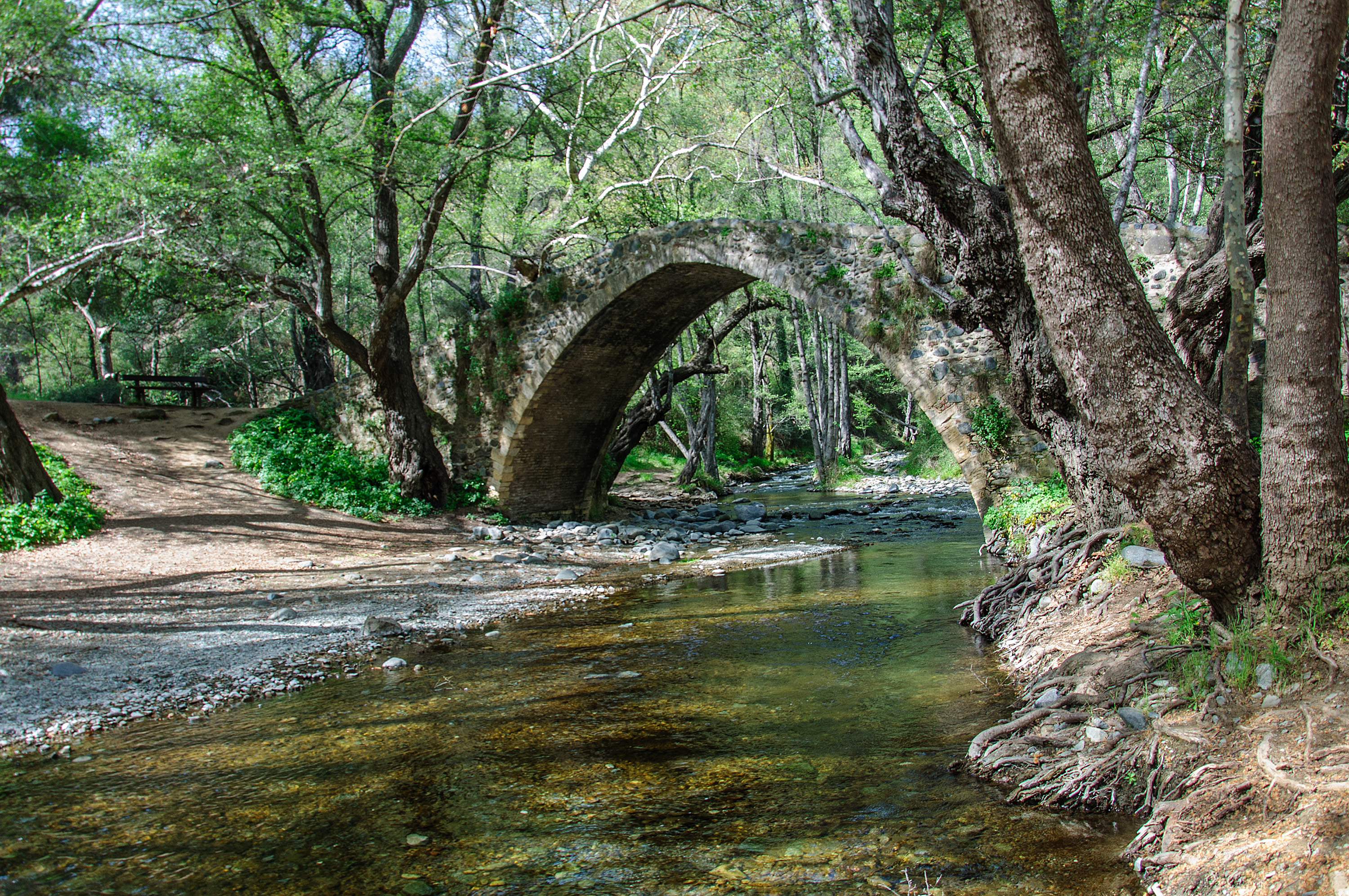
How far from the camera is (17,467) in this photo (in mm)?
7793

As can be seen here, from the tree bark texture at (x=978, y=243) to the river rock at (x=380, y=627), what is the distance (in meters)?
4.69

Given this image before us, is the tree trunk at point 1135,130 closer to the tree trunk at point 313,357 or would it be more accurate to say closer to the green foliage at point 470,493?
the green foliage at point 470,493

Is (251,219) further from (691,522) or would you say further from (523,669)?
(523,669)

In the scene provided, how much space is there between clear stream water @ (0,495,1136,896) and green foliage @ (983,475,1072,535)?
2563 millimetres

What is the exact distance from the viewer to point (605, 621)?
255 inches

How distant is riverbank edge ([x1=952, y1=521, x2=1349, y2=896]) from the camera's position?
2.21 meters

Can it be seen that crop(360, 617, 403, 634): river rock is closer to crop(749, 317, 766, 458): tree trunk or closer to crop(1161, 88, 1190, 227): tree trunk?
crop(1161, 88, 1190, 227): tree trunk

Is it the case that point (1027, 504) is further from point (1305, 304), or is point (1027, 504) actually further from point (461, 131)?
point (461, 131)

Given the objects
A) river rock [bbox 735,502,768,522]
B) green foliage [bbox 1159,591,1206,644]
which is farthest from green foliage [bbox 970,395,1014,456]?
river rock [bbox 735,502,768,522]

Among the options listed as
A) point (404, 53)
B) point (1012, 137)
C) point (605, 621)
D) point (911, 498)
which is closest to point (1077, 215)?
point (1012, 137)

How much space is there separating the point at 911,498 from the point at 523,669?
41.3 ft

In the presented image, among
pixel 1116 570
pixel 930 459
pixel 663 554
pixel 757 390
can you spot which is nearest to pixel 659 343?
pixel 663 554

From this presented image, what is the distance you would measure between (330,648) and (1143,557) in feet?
16.3

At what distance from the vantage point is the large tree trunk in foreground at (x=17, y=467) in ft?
25.3
